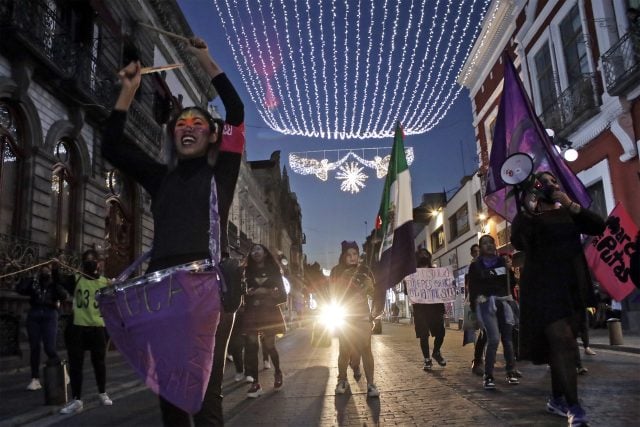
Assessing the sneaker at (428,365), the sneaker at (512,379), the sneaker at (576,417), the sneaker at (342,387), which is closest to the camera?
the sneaker at (576,417)

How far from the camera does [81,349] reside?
630cm

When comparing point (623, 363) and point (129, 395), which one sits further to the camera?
point (623, 363)

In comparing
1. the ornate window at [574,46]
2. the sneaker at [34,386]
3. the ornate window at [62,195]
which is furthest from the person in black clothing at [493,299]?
the ornate window at [574,46]

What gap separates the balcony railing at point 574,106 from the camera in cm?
1556

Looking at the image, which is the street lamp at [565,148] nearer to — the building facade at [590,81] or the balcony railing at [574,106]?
the building facade at [590,81]

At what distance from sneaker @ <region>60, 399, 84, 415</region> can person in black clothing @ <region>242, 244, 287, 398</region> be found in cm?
208

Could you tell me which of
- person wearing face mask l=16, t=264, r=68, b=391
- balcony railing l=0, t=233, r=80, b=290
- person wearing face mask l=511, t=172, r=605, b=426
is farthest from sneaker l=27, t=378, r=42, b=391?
person wearing face mask l=511, t=172, r=605, b=426

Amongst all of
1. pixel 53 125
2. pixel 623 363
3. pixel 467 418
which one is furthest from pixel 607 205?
pixel 53 125

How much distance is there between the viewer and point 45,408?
614cm

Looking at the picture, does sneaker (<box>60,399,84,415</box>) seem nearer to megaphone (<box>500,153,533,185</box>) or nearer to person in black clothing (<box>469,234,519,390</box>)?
person in black clothing (<box>469,234,519,390</box>)

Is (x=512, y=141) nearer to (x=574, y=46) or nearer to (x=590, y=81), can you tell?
(x=590, y=81)

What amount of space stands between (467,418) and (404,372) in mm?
3715

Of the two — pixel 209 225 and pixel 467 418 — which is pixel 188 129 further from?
pixel 467 418

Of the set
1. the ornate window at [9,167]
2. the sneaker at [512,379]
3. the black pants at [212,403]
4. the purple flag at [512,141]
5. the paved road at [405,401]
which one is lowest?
the paved road at [405,401]
